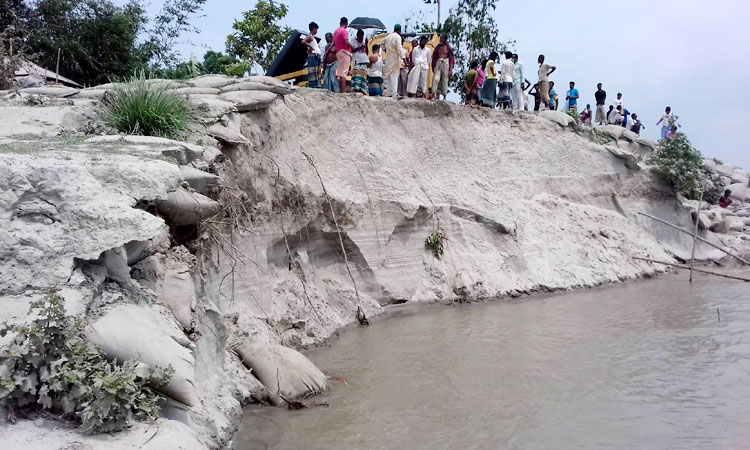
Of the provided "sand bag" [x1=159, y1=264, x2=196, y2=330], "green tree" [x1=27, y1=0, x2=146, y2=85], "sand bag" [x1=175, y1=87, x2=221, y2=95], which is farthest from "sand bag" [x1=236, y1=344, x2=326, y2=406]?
"green tree" [x1=27, y1=0, x2=146, y2=85]

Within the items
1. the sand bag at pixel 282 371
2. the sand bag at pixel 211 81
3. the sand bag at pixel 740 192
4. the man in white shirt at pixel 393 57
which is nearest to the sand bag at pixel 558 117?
the man in white shirt at pixel 393 57

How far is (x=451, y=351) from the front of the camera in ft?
22.1

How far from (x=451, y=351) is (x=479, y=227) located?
12.9 feet

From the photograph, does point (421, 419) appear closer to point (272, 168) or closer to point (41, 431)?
point (41, 431)

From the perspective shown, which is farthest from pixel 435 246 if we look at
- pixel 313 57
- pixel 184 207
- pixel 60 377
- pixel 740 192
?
pixel 740 192

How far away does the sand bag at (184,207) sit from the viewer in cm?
450

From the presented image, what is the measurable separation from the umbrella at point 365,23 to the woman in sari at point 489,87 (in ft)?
7.78

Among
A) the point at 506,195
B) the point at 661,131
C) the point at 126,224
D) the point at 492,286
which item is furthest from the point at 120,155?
the point at 661,131

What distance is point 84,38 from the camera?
12836 millimetres

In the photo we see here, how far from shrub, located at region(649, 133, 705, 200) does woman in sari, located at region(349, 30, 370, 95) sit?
692 centimetres

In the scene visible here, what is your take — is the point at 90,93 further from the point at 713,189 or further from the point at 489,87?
the point at 713,189

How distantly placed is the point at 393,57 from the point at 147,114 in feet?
19.0

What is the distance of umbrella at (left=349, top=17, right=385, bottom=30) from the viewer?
12.7m

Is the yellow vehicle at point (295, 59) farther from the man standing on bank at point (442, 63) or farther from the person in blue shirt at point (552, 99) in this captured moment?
the person in blue shirt at point (552, 99)
